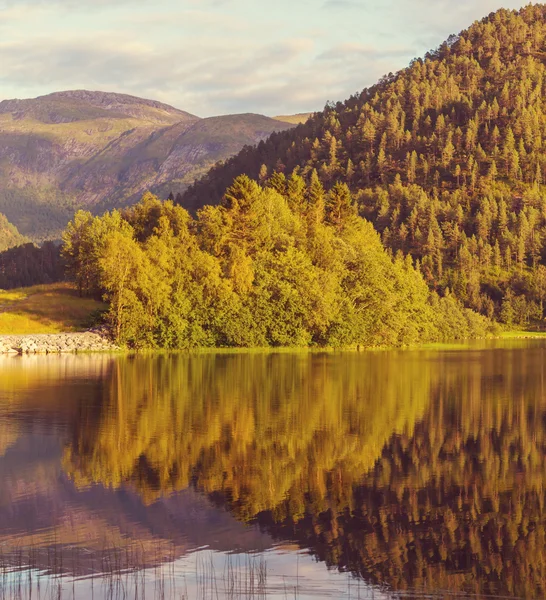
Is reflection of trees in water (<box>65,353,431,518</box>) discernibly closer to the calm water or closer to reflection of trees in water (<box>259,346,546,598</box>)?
the calm water

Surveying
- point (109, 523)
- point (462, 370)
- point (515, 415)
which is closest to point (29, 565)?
point (109, 523)

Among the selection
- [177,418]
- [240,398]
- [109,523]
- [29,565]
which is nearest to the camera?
[29,565]

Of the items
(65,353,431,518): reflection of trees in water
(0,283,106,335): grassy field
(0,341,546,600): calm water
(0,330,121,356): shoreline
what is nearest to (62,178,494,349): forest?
(0,330,121,356): shoreline

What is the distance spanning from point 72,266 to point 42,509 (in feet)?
312

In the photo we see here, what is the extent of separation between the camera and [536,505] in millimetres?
22828

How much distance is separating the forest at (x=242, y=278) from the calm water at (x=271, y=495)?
4628 cm

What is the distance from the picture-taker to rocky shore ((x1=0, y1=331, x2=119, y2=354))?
8962 centimetres

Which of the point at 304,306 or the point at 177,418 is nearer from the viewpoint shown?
the point at 177,418

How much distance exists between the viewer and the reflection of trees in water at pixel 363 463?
739 inches

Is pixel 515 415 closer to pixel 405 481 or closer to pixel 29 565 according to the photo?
pixel 405 481

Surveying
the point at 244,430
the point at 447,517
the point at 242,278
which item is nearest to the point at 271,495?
the point at 447,517

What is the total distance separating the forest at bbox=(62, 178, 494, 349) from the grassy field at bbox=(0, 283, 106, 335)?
3.32 m

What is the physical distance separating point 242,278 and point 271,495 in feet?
252

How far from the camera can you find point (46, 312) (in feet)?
341
